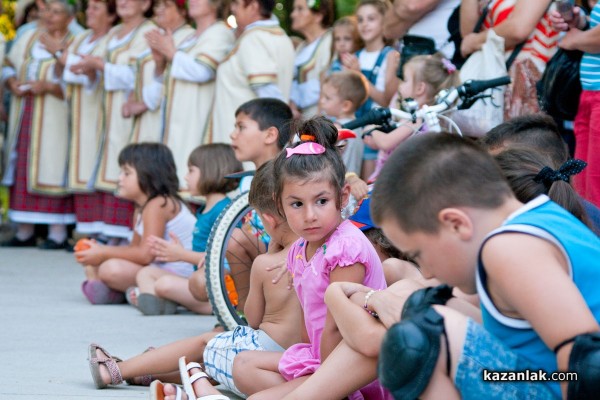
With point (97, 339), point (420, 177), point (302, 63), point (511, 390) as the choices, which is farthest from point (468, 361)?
point (302, 63)

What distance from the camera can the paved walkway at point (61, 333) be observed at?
3.87 meters

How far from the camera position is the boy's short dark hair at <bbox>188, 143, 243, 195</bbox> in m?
5.52

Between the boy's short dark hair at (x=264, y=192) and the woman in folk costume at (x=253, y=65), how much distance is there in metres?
3.43

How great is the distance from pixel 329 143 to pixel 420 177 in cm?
124

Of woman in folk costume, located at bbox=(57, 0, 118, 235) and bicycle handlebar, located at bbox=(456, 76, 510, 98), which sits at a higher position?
bicycle handlebar, located at bbox=(456, 76, 510, 98)

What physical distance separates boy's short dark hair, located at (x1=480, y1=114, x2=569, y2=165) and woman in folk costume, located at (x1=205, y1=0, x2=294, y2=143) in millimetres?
3648

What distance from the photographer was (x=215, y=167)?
18.2 ft

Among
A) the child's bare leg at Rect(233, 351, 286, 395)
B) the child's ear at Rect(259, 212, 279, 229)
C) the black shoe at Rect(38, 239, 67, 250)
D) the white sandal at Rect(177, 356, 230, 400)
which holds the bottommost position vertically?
the black shoe at Rect(38, 239, 67, 250)

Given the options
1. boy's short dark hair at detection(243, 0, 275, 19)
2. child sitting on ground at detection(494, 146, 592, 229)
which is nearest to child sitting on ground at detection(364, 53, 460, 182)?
boy's short dark hair at detection(243, 0, 275, 19)

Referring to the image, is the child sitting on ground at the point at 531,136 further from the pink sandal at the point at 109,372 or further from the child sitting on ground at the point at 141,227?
the child sitting on ground at the point at 141,227

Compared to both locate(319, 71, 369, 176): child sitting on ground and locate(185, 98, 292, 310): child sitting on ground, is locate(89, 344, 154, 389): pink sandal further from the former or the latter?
locate(319, 71, 369, 176): child sitting on ground

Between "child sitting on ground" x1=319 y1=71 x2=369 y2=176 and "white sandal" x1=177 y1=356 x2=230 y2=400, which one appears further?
"child sitting on ground" x1=319 y1=71 x2=369 y2=176

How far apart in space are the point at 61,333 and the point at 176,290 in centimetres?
76

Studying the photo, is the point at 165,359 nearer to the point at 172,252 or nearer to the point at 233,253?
the point at 233,253
